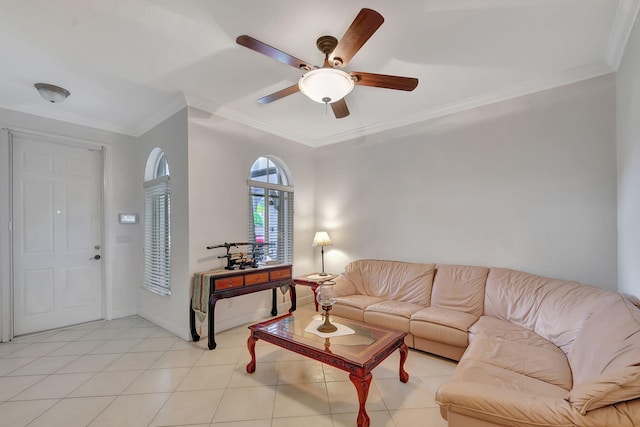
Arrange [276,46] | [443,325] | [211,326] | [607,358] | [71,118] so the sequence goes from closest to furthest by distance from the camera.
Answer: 1. [607,358]
2. [276,46]
3. [443,325]
4. [211,326]
5. [71,118]

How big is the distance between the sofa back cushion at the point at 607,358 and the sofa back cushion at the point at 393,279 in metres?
1.52

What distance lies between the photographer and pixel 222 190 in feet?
11.6

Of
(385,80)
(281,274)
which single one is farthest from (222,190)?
(385,80)

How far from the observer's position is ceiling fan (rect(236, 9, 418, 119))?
5.40 feet

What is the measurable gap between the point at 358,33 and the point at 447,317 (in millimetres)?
2522

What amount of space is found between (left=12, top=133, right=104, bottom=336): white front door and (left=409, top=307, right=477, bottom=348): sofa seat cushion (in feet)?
13.5

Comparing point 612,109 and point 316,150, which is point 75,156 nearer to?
point 316,150

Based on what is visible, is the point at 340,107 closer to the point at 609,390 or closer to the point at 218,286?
the point at 218,286

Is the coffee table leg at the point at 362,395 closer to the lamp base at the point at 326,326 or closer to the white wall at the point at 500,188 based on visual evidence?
the lamp base at the point at 326,326

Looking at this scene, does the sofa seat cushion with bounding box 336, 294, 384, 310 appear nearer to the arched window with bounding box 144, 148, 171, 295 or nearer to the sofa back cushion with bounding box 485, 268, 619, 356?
the sofa back cushion with bounding box 485, 268, 619, 356

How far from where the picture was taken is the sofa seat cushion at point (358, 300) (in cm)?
328

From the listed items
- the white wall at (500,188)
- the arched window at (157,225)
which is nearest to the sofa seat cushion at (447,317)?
the white wall at (500,188)

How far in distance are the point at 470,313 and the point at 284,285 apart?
2193mm

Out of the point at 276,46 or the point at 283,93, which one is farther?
the point at 283,93
